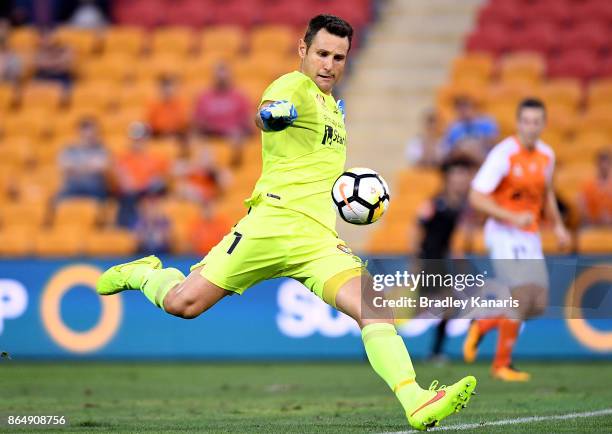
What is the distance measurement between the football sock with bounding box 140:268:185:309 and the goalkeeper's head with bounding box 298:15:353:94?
1529 mm

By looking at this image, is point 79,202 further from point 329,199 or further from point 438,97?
point 329,199

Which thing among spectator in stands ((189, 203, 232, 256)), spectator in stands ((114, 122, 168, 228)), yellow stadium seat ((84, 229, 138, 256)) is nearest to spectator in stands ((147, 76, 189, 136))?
spectator in stands ((114, 122, 168, 228))

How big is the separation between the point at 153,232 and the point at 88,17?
6671 millimetres

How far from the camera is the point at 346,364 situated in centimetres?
1320

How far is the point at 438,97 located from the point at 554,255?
522 centimetres

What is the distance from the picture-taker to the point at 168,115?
57.3ft

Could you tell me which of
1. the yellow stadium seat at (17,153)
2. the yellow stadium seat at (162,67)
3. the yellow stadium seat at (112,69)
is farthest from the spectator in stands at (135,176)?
the yellow stadium seat at (112,69)

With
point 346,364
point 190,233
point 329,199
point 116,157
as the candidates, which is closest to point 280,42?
point 116,157

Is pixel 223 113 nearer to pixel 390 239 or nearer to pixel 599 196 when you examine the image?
pixel 390 239

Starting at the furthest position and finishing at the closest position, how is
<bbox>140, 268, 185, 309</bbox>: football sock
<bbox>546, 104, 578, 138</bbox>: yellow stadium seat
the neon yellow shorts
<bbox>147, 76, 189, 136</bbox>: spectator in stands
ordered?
<bbox>147, 76, 189, 136</bbox>: spectator in stands < <bbox>546, 104, 578, 138</bbox>: yellow stadium seat < <bbox>140, 268, 185, 309</bbox>: football sock < the neon yellow shorts

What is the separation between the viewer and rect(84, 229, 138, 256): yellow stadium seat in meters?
15.3

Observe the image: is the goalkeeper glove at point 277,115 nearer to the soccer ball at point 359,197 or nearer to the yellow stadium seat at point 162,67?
the soccer ball at point 359,197

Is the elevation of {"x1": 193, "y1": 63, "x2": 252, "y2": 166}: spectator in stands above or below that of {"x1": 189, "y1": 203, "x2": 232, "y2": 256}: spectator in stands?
above

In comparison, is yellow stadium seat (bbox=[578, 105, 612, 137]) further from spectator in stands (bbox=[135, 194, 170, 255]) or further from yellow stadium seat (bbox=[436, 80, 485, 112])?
spectator in stands (bbox=[135, 194, 170, 255])
